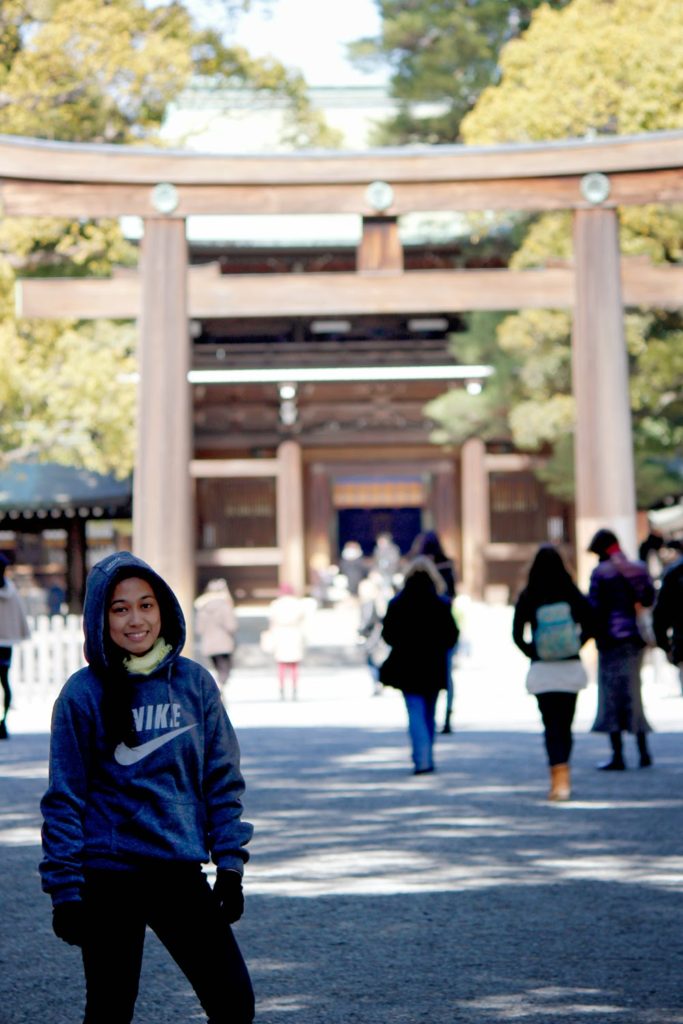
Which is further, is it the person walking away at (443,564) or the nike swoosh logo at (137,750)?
the person walking away at (443,564)

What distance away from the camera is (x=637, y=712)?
33.7ft

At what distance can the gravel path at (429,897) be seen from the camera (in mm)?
4703

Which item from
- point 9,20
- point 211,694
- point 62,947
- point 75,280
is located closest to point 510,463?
point 9,20

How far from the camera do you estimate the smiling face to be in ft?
11.2

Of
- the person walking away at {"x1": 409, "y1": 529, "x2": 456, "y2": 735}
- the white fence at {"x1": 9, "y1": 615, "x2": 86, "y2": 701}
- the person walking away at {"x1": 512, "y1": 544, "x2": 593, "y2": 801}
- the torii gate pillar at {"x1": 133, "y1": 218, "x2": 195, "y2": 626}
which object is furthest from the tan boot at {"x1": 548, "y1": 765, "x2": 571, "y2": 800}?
the white fence at {"x1": 9, "y1": 615, "x2": 86, "y2": 701}

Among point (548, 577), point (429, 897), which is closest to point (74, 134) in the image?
point (548, 577)

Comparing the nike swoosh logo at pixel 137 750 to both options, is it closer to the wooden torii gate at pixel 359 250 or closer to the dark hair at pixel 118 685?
the dark hair at pixel 118 685

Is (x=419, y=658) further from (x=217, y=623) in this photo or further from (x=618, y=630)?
(x=217, y=623)

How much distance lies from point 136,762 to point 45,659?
576 inches

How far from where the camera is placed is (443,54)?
107 ft

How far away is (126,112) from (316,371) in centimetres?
702

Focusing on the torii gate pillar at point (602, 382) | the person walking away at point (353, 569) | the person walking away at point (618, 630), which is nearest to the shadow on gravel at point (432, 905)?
the person walking away at point (618, 630)

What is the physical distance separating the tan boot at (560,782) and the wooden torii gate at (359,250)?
26.1 ft

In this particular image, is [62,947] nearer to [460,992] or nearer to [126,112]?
[460,992]
